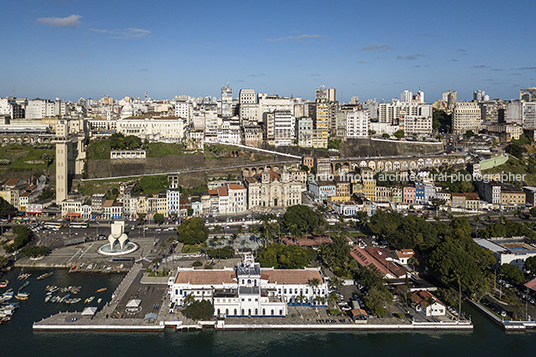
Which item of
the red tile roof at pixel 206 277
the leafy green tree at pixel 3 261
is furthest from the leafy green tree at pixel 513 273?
the leafy green tree at pixel 3 261

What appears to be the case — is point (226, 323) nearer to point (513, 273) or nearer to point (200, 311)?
point (200, 311)

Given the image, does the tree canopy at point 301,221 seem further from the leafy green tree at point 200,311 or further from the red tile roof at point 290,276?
the leafy green tree at point 200,311

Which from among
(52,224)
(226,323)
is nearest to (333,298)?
(226,323)

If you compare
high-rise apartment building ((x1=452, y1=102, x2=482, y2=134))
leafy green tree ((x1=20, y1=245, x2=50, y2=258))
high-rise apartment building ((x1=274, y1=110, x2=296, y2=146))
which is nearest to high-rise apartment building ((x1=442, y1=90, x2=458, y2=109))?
high-rise apartment building ((x1=452, y1=102, x2=482, y2=134))

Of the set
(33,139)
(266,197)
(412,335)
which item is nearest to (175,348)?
(412,335)

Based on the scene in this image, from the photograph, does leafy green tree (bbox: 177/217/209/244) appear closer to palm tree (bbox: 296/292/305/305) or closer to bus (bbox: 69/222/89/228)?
bus (bbox: 69/222/89/228)

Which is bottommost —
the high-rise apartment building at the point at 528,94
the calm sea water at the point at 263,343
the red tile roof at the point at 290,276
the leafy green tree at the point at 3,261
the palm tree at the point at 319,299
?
the calm sea water at the point at 263,343
